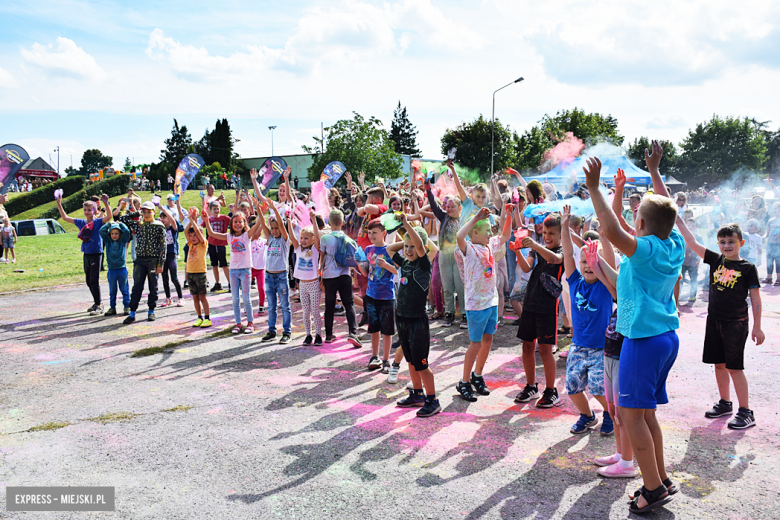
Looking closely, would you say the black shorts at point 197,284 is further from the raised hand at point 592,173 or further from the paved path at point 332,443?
the raised hand at point 592,173

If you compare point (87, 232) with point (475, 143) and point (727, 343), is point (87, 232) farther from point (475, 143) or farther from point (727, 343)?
point (475, 143)

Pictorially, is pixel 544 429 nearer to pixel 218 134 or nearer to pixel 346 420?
pixel 346 420

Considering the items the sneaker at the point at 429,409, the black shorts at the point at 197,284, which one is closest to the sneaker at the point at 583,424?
the sneaker at the point at 429,409

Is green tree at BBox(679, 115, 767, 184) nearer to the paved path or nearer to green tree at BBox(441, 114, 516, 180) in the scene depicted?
green tree at BBox(441, 114, 516, 180)

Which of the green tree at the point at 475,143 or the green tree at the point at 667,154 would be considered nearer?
the green tree at the point at 475,143

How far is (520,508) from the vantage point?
3.29 meters

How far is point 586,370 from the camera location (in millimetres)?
4285

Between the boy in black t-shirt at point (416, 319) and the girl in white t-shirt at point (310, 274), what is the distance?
2.36 m

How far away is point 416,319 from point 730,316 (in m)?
2.70

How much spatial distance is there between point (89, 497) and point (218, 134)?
259 ft

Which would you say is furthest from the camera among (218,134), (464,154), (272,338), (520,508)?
(218,134)

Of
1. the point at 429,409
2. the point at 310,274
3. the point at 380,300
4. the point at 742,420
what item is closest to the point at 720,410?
the point at 742,420

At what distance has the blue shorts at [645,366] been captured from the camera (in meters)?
3.14

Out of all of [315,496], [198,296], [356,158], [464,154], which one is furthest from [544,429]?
[464,154]
